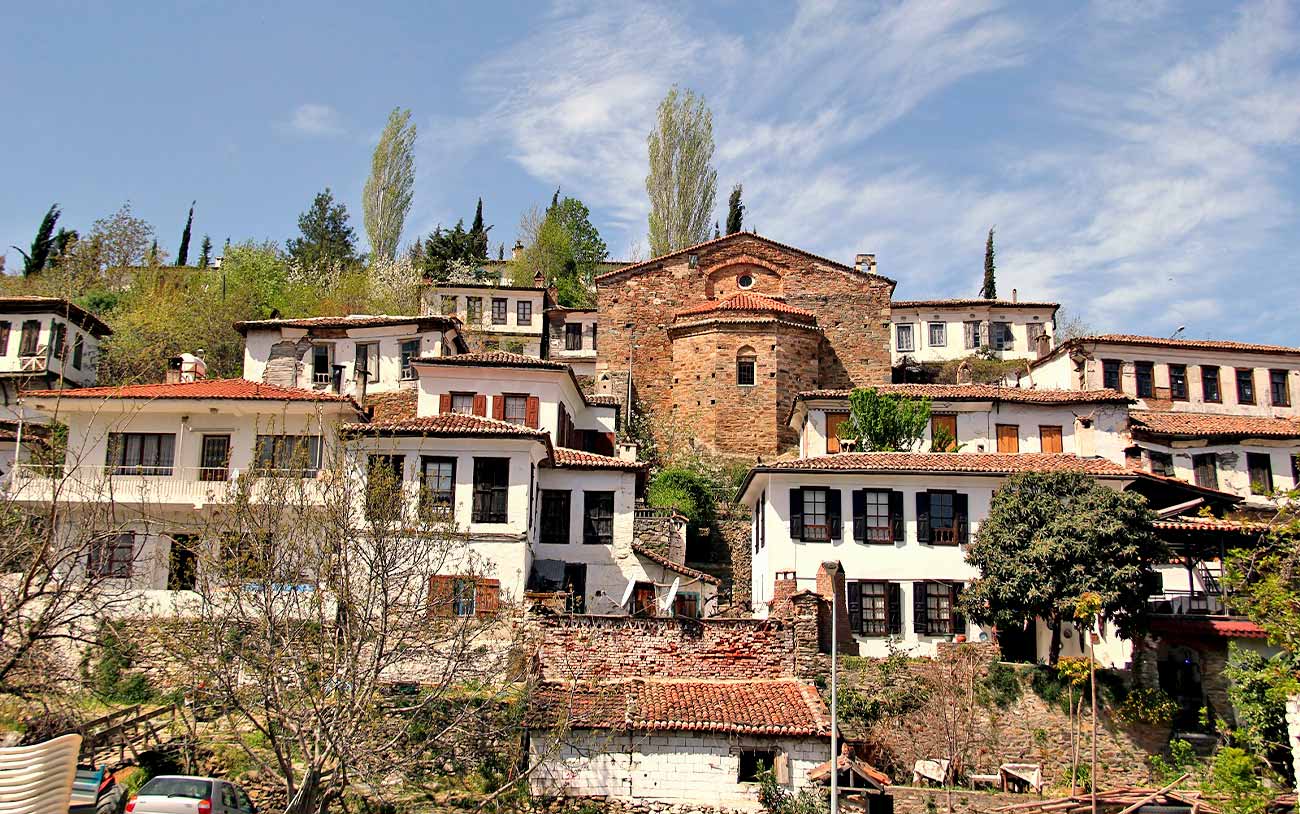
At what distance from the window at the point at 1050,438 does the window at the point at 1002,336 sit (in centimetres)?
2238

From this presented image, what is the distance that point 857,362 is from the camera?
49812 mm

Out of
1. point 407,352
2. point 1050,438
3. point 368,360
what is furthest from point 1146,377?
point 368,360

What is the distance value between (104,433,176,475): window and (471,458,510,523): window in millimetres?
9050

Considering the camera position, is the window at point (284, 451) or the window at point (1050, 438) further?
the window at point (1050, 438)

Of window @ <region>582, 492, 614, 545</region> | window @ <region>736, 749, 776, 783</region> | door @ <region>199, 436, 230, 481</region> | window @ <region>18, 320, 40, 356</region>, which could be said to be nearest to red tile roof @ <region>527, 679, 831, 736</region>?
window @ <region>736, 749, 776, 783</region>

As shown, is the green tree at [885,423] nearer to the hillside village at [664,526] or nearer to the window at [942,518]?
the hillside village at [664,526]

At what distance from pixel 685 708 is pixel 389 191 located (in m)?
54.4

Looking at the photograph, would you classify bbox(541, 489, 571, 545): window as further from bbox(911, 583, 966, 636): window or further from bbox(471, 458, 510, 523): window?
bbox(911, 583, 966, 636): window

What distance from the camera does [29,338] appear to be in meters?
45.2

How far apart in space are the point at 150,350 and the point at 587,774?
34.0 metres

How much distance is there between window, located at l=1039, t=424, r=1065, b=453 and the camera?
3750 centimetres

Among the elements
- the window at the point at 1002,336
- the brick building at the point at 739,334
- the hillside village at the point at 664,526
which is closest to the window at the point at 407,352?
the hillside village at the point at 664,526

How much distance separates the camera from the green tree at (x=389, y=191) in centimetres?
7012

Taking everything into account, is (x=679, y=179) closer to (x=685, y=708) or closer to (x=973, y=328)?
(x=973, y=328)
